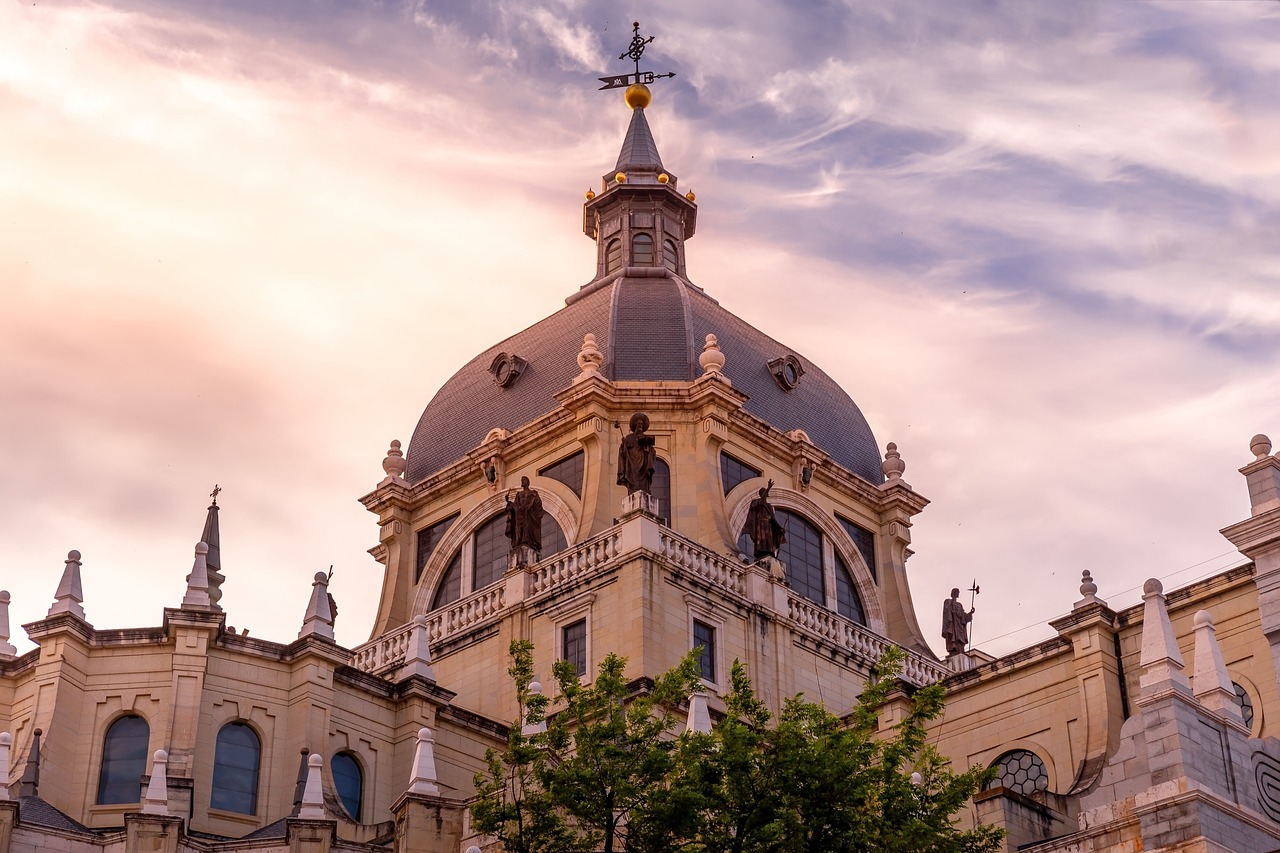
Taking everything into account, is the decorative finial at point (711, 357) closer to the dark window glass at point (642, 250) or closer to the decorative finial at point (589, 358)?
the decorative finial at point (589, 358)

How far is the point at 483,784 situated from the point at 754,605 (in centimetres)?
2026

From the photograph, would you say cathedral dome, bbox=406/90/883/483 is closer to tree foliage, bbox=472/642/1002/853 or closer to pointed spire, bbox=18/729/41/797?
pointed spire, bbox=18/729/41/797

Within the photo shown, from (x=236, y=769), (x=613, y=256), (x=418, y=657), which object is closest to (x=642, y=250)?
(x=613, y=256)

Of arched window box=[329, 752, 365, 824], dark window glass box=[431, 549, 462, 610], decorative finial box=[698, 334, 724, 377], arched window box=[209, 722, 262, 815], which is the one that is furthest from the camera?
dark window glass box=[431, 549, 462, 610]

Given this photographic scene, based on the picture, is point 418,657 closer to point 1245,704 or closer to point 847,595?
point 847,595

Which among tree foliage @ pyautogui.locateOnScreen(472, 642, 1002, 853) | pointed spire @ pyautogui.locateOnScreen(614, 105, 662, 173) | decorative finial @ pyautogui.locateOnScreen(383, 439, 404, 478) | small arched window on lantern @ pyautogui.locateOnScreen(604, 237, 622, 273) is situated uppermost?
pointed spire @ pyautogui.locateOnScreen(614, 105, 662, 173)

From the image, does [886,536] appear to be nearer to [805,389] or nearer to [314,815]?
[805,389]

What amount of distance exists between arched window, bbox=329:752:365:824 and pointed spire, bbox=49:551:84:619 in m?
6.80

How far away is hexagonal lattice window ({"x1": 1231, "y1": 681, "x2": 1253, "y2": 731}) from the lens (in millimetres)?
43000

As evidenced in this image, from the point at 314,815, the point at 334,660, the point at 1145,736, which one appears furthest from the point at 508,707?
the point at 1145,736

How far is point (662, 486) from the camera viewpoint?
58.7m

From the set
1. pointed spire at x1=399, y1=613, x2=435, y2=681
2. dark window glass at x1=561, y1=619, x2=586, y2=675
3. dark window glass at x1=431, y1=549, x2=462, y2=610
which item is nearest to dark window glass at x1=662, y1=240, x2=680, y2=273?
dark window glass at x1=431, y1=549, x2=462, y2=610

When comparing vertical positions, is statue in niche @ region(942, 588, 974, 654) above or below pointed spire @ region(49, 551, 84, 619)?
above

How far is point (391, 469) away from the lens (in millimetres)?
65188
